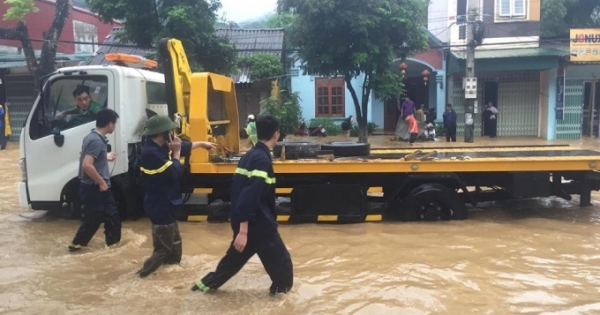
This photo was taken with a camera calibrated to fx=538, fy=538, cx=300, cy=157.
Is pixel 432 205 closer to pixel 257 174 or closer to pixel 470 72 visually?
pixel 257 174

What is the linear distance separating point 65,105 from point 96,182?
194 centimetres

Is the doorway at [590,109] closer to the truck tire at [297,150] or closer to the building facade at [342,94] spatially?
the building facade at [342,94]

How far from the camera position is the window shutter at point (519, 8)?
2058 cm

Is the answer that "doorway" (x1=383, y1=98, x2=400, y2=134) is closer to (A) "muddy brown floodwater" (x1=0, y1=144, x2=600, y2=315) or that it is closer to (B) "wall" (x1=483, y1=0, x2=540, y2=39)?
(B) "wall" (x1=483, y1=0, x2=540, y2=39)

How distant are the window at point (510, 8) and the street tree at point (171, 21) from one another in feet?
36.5

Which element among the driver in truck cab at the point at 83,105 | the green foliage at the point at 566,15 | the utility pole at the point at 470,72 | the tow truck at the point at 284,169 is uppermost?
the green foliage at the point at 566,15

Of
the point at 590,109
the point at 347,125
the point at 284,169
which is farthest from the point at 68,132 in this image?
the point at 590,109

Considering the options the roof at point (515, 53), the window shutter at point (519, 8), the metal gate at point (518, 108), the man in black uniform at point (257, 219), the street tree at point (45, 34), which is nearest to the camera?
the man in black uniform at point (257, 219)

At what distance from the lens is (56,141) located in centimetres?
705

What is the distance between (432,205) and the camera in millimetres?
7148

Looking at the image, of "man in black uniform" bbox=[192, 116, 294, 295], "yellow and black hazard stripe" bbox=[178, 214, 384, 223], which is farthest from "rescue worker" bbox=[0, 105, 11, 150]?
"man in black uniform" bbox=[192, 116, 294, 295]

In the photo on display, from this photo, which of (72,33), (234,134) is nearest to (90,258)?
(234,134)

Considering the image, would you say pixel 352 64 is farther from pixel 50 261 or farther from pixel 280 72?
pixel 50 261

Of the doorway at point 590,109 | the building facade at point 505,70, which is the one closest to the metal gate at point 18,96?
the building facade at point 505,70
